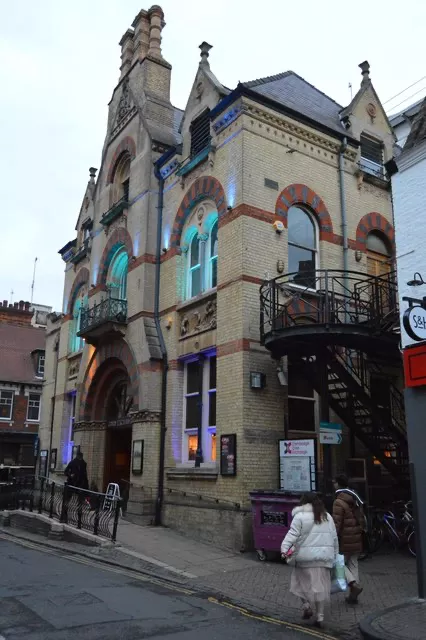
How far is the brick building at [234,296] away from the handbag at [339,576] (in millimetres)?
4839

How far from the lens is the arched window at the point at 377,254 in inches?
696

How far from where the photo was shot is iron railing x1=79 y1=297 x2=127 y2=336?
60.0ft

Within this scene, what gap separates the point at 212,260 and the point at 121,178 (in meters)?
7.23

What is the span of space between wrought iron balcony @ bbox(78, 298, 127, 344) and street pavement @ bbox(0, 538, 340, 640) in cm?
857

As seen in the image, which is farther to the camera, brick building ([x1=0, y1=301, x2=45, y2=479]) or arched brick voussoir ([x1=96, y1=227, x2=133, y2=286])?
brick building ([x1=0, y1=301, x2=45, y2=479])

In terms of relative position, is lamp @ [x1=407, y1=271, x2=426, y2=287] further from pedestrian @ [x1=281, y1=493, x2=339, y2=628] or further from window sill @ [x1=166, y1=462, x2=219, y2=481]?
window sill @ [x1=166, y1=462, x2=219, y2=481]

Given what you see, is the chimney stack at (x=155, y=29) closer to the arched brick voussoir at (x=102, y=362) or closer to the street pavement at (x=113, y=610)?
the arched brick voussoir at (x=102, y=362)

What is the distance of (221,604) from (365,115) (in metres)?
15.4

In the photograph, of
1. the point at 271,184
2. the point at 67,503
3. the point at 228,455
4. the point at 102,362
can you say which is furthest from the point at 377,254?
the point at 67,503

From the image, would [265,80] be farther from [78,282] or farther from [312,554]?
[312,554]

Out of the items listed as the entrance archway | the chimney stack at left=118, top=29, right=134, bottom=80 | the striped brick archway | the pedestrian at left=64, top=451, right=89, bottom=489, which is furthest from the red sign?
the chimney stack at left=118, top=29, right=134, bottom=80

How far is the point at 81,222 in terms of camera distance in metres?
25.1

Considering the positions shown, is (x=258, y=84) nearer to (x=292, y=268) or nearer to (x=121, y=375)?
(x=292, y=268)

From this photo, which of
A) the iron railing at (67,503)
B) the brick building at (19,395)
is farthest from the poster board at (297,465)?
the brick building at (19,395)
